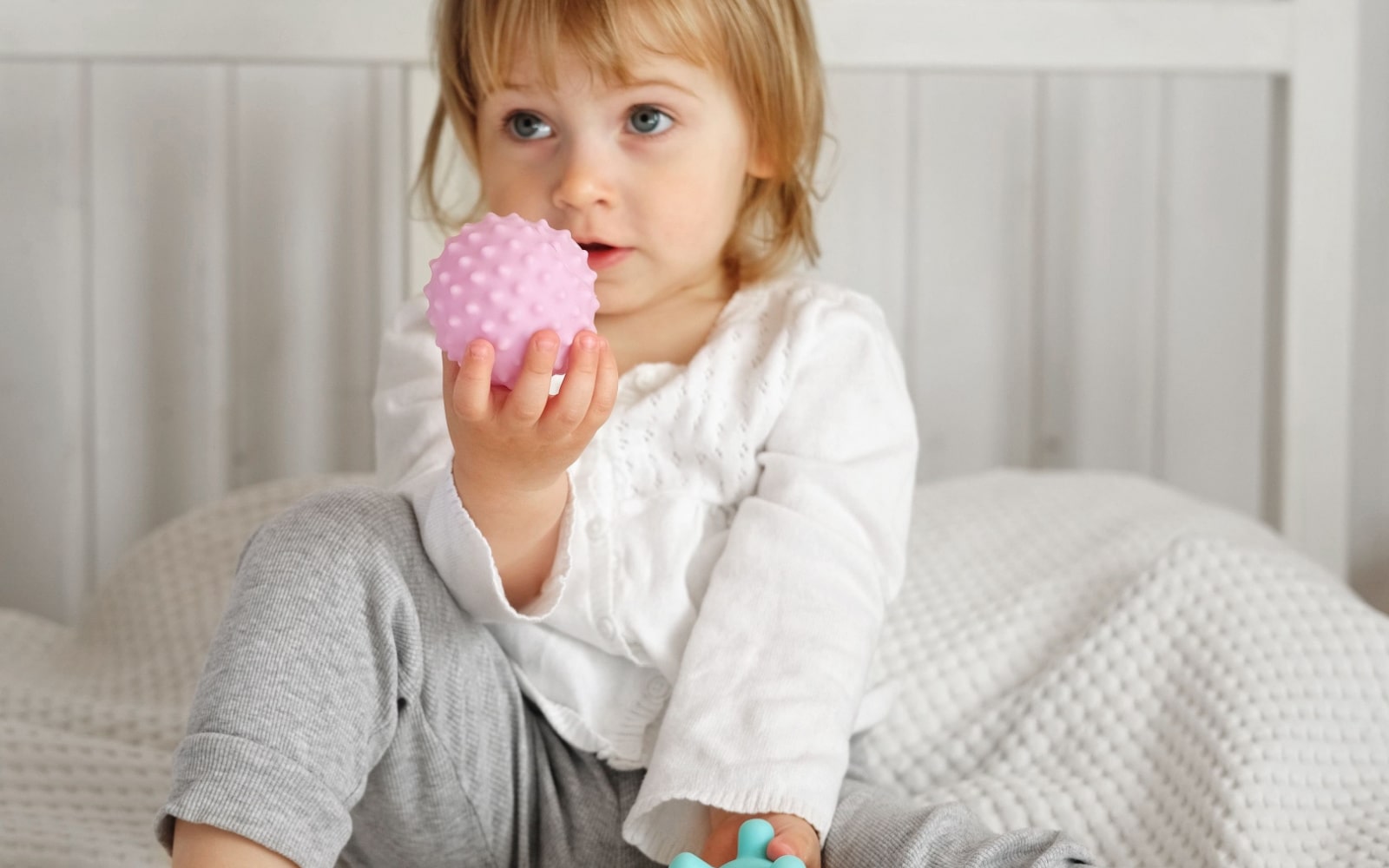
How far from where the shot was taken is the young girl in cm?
68

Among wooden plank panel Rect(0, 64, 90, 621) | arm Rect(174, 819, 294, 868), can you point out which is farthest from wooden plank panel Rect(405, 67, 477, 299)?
arm Rect(174, 819, 294, 868)

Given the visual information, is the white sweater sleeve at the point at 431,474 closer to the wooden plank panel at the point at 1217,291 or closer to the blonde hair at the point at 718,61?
the blonde hair at the point at 718,61

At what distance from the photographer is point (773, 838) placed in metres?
0.71

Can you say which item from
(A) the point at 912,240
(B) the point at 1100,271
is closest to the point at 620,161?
(A) the point at 912,240

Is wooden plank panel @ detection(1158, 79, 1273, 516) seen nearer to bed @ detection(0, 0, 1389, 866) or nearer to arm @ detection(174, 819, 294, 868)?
bed @ detection(0, 0, 1389, 866)

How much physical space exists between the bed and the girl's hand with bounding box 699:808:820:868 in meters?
0.16

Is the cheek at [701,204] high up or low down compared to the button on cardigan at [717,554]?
up

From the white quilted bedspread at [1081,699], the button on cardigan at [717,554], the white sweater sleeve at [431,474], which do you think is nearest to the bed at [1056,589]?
the white quilted bedspread at [1081,699]

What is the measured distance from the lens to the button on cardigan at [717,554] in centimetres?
76

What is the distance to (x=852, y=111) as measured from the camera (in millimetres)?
1490

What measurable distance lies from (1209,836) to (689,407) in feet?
1.28

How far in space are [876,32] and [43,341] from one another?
90 cm

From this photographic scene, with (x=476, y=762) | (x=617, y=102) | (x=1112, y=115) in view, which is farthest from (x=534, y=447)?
(x=1112, y=115)

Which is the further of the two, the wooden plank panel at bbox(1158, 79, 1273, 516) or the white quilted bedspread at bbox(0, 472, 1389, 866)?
the wooden plank panel at bbox(1158, 79, 1273, 516)
